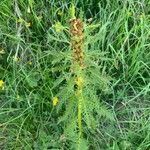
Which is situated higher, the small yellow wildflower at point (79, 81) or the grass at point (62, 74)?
the small yellow wildflower at point (79, 81)

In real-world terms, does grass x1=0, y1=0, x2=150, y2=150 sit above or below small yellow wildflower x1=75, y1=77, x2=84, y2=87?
below

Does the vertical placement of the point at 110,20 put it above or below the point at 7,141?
above

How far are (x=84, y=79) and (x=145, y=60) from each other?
923 mm

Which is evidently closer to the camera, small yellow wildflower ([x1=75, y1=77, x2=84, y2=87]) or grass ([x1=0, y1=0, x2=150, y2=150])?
small yellow wildflower ([x1=75, y1=77, x2=84, y2=87])

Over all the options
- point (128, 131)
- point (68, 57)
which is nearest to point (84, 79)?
point (68, 57)

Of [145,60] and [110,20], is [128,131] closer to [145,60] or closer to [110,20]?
[145,60]

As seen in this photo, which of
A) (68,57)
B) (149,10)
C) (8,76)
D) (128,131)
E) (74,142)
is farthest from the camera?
(149,10)

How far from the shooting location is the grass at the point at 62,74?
249 centimetres

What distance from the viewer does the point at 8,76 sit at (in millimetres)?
2717

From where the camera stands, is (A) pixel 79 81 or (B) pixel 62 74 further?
(B) pixel 62 74

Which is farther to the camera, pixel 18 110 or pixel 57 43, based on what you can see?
pixel 57 43

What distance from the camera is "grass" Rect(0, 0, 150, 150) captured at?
2492mm

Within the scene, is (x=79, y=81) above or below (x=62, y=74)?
above

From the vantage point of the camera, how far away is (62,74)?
2396 millimetres
